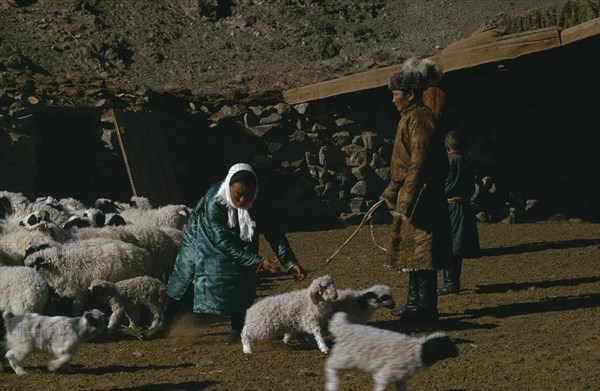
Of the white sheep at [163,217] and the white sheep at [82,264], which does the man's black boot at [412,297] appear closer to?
the white sheep at [82,264]

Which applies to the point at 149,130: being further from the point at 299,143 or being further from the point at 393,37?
the point at 393,37

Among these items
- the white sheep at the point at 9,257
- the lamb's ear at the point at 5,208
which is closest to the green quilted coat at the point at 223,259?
the white sheep at the point at 9,257

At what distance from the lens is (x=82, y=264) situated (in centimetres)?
722

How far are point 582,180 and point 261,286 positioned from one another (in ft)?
29.4

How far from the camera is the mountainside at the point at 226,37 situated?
1836 centimetres

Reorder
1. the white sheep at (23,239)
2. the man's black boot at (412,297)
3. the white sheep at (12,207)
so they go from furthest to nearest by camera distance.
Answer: the white sheep at (12,207)
the white sheep at (23,239)
the man's black boot at (412,297)

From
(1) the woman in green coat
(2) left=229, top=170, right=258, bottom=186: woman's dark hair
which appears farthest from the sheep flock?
(2) left=229, top=170, right=258, bottom=186: woman's dark hair

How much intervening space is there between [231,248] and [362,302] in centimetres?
100

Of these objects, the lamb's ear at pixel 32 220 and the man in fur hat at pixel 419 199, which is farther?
the lamb's ear at pixel 32 220

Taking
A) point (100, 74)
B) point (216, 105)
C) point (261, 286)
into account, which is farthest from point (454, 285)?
point (100, 74)

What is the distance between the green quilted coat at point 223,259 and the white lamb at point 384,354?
1.61m

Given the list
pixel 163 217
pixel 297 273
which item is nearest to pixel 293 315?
pixel 297 273

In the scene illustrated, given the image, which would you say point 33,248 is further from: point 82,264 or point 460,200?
point 460,200

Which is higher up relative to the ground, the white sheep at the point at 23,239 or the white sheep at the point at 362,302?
the white sheep at the point at 23,239
